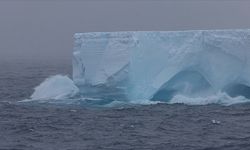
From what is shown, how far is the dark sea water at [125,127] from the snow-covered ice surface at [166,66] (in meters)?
1.01

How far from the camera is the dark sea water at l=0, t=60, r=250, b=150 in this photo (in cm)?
1667

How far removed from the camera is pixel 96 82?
2403 cm

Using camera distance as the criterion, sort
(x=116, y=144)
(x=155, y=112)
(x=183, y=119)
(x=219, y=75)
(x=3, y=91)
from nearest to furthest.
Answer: (x=116, y=144)
(x=183, y=119)
(x=155, y=112)
(x=219, y=75)
(x=3, y=91)

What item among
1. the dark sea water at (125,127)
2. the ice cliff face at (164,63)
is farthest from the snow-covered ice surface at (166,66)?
the dark sea water at (125,127)

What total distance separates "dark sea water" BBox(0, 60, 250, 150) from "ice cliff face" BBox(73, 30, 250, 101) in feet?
3.58

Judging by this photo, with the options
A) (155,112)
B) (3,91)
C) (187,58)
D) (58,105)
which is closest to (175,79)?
(187,58)

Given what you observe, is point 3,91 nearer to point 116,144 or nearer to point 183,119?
point 183,119

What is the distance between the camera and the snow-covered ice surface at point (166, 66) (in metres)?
23.6

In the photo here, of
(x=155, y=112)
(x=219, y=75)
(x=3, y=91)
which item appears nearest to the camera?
(x=155, y=112)

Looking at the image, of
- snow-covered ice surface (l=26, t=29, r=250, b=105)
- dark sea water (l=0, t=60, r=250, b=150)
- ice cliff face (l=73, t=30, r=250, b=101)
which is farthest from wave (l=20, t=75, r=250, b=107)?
dark sea water (l=0, t=60, r=250, b=150)

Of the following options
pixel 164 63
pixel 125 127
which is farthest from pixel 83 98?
pixel 125 127

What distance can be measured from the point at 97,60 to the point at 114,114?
3341 millimetres

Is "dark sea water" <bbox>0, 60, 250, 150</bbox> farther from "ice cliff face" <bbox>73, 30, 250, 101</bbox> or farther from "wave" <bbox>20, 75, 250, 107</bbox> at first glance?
"ice cliff face" <bbox>73, 30, 250, 101</bbox>


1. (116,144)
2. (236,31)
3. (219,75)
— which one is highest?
(236,31)
